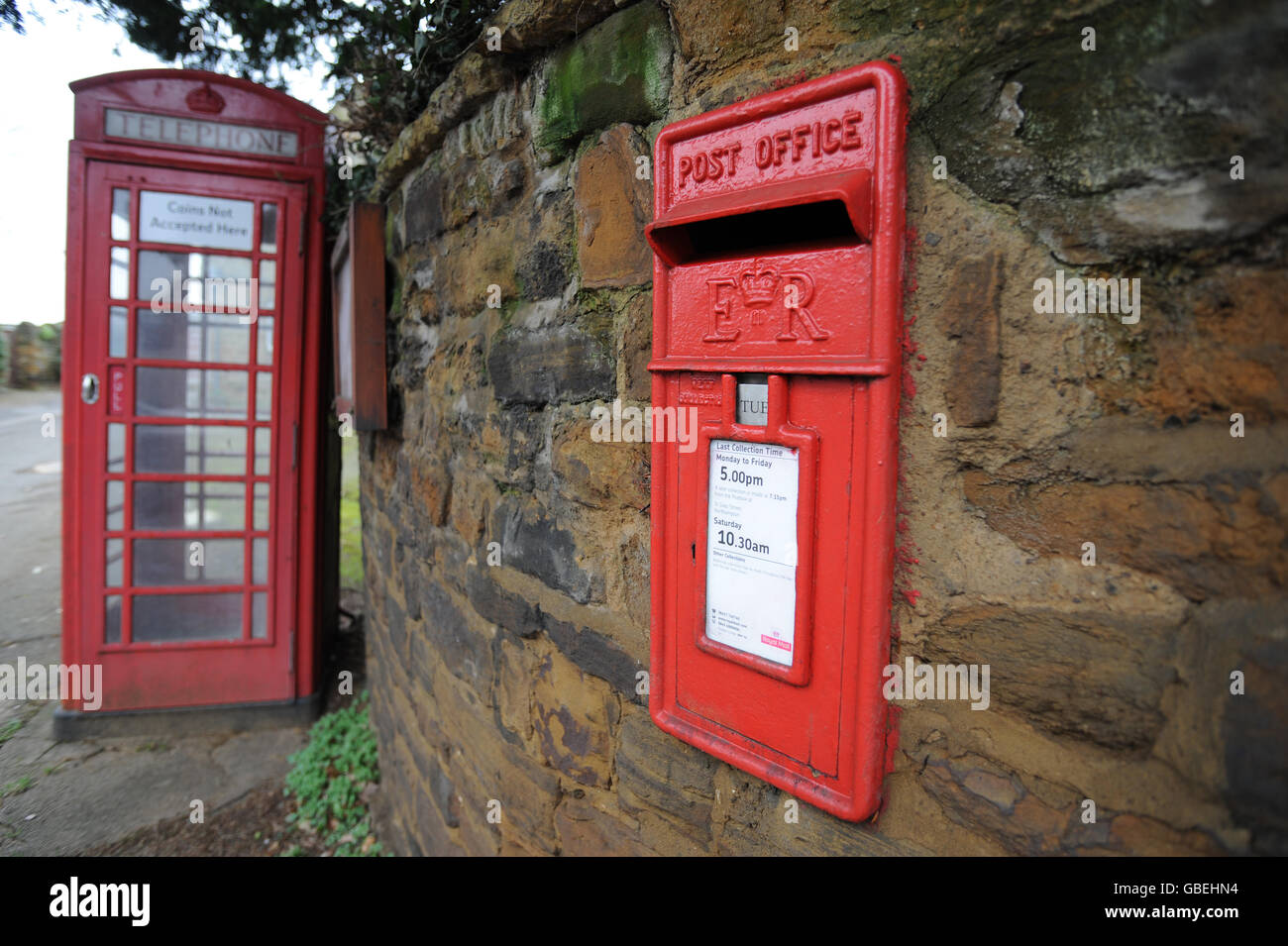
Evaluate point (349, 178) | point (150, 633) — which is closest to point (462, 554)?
point (349, 178)

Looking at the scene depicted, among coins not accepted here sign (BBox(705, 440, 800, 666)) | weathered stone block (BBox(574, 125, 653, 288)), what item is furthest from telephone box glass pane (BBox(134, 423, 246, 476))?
coins not accepted here sign (BBox(705, 440, 800, 666))

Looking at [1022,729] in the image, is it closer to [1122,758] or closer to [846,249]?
[1122,758]

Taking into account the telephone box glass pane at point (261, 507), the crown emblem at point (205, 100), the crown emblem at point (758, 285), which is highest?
the crown emblem at point (205, 100)

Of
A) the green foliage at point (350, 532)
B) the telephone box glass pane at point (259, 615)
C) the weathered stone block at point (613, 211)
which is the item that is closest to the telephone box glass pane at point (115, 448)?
the telephone box glass pane at point (259, 615)

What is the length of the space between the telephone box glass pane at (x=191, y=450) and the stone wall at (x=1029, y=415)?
265 centimetres

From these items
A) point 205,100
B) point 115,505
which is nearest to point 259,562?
point 115,505

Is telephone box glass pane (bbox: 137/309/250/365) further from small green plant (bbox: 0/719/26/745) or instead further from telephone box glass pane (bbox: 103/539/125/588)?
small green plant (bbox: 0/719/26/745)

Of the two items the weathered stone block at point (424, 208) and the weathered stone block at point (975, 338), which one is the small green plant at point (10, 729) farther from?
the weathered stone block at point (975, 338)

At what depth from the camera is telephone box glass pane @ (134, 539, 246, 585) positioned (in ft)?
11.2

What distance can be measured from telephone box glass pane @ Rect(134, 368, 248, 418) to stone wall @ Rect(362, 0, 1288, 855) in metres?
2.62

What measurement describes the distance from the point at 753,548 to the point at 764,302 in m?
0.35

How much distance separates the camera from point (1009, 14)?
84cm

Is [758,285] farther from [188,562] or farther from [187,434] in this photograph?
[188,562]

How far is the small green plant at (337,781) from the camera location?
283 cm
